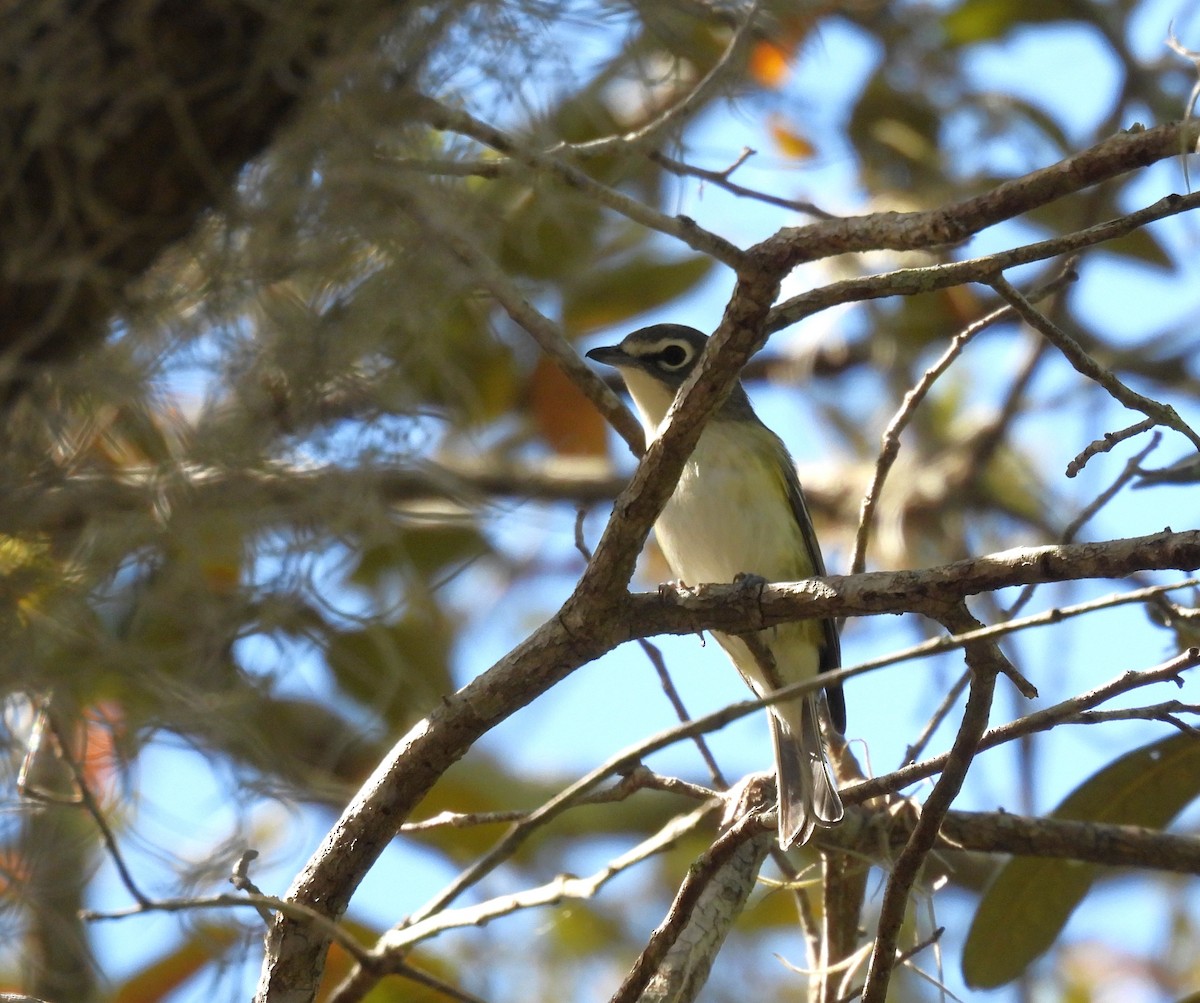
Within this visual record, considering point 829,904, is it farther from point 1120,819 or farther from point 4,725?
point 4,725

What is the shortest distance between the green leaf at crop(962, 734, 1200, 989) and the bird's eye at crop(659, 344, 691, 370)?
1.57m

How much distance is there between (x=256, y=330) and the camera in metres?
2.16

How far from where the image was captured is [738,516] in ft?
11.8

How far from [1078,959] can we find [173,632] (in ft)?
13.9

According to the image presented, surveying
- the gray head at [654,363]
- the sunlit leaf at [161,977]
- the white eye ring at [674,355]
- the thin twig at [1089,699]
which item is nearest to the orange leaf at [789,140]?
the gray head at [654,363]

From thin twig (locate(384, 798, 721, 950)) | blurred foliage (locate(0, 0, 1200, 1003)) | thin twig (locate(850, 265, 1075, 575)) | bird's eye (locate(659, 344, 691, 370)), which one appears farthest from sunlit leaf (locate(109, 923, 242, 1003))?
thin twig (locate(850, 265, 1075, 575))

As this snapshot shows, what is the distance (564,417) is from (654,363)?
1.36 m

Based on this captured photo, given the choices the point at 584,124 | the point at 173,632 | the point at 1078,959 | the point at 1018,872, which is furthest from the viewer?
the point at 1078,959

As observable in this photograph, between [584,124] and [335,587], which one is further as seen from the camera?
[584,124]

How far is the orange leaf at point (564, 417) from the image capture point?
17.0ft

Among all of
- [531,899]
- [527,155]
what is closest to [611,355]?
[527,155]

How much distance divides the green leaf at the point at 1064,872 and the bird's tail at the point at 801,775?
0.43 m

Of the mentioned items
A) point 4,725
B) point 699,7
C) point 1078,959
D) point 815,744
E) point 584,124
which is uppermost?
point 584,124

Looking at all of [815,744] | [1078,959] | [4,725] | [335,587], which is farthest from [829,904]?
[1078,959]
